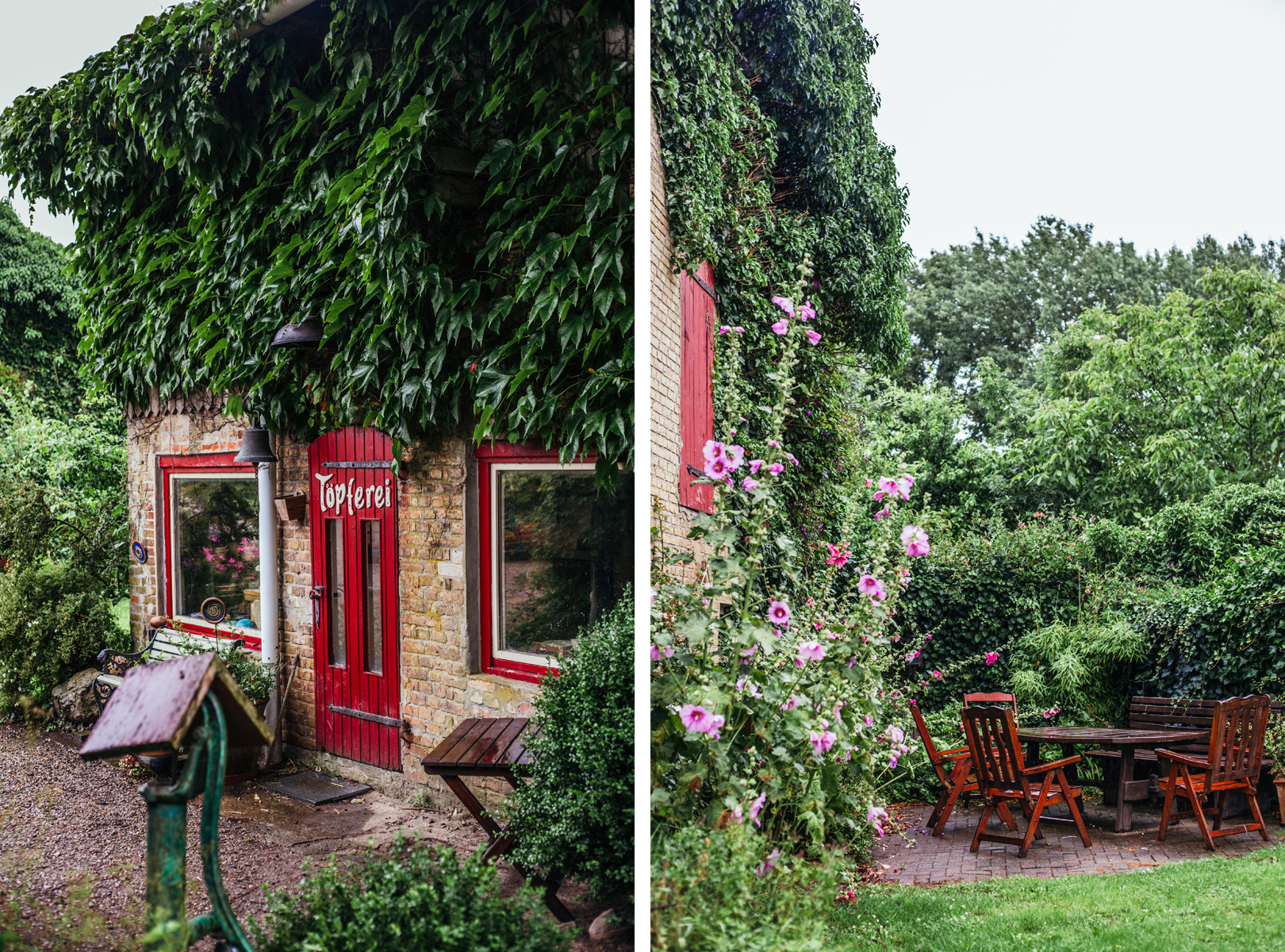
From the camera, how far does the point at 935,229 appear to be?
12.8ft

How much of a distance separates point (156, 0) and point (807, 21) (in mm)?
3561

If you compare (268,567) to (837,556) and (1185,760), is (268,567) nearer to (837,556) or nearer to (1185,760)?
(837,556)

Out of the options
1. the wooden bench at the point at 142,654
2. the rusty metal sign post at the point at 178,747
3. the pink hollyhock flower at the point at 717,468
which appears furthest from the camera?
the pink hollyhock flower at the point at 717,468

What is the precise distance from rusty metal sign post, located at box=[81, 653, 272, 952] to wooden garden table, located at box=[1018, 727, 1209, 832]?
5.62 meters

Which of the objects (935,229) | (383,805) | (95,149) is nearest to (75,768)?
(383,805)

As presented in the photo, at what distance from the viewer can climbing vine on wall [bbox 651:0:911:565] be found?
10.2ft

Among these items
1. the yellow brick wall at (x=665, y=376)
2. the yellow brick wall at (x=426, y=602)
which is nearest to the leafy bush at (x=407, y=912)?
the yellow brick wall at (x=426, y=602)

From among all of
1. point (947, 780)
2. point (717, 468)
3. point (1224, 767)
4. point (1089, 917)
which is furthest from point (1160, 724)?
point (717, 468)

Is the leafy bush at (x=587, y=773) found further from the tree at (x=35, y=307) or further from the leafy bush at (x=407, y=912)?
the tree at (x=35, y=307)

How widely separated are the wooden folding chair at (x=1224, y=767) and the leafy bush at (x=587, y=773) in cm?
405

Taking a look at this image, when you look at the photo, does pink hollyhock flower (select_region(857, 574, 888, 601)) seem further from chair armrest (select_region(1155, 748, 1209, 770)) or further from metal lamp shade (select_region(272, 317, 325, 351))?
chair armrest (select_region(1155, 748, 1209, 770))

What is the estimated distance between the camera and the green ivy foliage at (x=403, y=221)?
2355 millimetres

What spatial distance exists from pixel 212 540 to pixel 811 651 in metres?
1.98

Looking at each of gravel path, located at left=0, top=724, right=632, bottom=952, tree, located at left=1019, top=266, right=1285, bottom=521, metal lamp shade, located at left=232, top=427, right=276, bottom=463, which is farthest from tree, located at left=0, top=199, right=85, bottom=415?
tree, located at left=1019, top=266, right=1285, bottom=521
